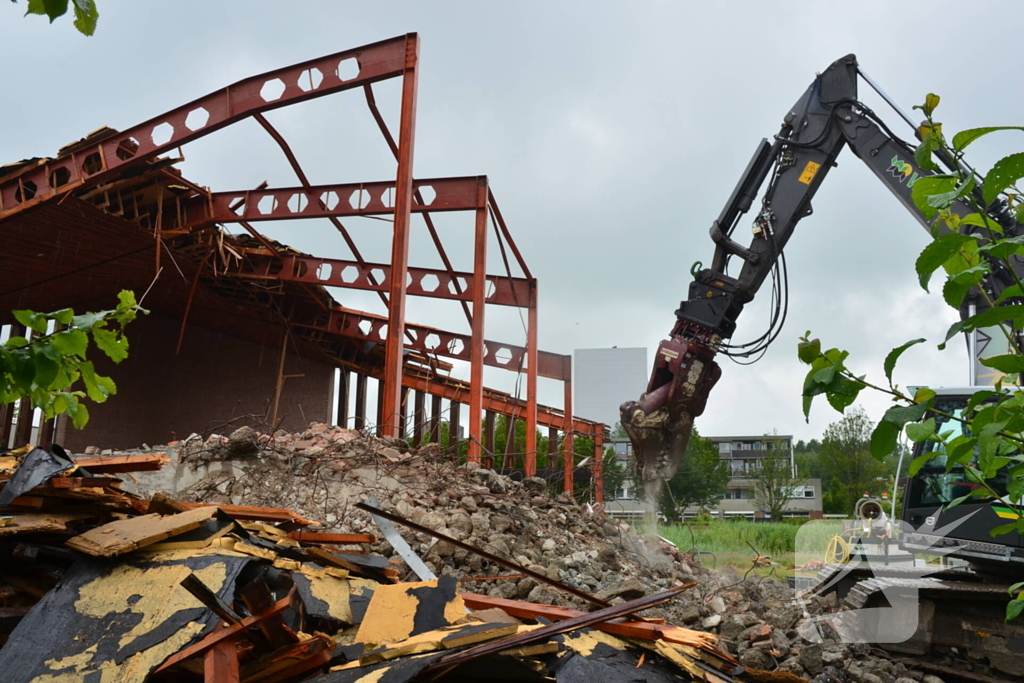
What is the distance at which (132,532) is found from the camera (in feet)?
12.6

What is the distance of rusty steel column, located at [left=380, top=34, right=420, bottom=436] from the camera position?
400 inches

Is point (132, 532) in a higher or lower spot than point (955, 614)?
higher

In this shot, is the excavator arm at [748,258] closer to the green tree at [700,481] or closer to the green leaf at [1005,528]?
the green leaf at [1005,528]

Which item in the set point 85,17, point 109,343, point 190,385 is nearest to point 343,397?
point 190,385

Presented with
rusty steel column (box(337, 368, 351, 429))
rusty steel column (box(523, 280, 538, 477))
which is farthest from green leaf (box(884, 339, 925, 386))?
rusty steel column (box(337, 368, 351, 429))

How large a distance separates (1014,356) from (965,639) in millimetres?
6534

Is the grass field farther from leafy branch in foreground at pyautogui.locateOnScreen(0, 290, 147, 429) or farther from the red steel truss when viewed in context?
leafy branch in foreground at pyautogui.locateOnScreen(0, 290, 147, 429)

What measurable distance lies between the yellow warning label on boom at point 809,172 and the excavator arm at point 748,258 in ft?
0.05

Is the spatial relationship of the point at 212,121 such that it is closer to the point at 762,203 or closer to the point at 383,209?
the point at 383,209

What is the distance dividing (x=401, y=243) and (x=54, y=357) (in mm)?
8763

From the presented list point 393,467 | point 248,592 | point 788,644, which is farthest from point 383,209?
point 248,592

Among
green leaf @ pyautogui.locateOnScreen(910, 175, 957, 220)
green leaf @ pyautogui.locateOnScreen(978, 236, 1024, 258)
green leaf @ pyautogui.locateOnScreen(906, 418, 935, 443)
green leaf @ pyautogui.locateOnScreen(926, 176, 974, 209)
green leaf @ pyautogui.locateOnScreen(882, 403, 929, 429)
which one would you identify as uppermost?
green leaf @ pyautogui.locateOnScreen(910, 175, 957, 220)

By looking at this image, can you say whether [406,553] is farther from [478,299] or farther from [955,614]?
[478,299]

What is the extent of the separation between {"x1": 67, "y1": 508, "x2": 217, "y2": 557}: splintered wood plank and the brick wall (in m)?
15.5
